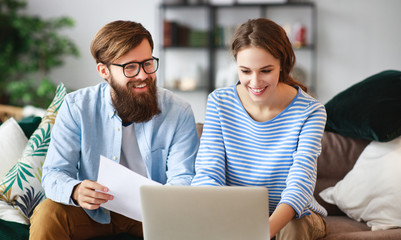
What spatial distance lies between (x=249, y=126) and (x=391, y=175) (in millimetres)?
719

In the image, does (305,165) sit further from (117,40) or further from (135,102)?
(117,40)

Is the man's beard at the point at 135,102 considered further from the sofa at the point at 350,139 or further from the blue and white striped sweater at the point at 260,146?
the sofa at the point at 350,139

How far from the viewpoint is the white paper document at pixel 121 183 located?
1500 mm

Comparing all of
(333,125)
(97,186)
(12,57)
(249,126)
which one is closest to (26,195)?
(97,186)

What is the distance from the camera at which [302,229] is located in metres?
1.54

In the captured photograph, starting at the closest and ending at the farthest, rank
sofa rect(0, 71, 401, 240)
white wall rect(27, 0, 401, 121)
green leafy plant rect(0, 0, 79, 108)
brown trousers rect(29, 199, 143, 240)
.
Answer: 1. brown trousers rect(29, 199, 143, 240)
2. sofa rect(0, 71, 401, 240)
3. green leafy plant rect(0, 0, 79, 108)
4. white wall rect(27, 0, 401, 121)

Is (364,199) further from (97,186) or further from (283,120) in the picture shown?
(97,186)

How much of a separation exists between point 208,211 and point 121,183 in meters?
0.43

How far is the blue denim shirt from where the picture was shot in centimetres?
180

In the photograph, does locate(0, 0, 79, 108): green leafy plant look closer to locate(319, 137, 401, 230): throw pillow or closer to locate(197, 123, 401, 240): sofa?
locate(197, 123, 401, 240): sofa

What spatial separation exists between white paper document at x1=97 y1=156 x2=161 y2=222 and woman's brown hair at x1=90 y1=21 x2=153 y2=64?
471mm

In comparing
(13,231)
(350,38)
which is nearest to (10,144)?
(13,231)

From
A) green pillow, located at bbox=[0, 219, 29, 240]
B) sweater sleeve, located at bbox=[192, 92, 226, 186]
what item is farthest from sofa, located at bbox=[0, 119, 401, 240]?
green pillow, located at bbox=[0, 219, 29, 240]

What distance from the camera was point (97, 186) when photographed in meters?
1.54
